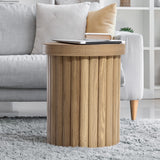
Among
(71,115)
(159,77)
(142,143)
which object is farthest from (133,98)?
(159,77)

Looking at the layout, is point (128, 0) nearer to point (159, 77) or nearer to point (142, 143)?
point (159, 77)

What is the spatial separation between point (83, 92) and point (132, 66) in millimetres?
1013

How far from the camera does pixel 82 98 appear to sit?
2229 mm

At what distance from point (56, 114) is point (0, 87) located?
0.90 m

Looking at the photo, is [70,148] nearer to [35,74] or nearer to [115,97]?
[115,97]

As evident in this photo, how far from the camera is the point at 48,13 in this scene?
3654mm

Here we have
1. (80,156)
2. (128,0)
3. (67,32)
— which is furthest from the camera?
(128,0)

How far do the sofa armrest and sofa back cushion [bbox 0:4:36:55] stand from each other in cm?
91

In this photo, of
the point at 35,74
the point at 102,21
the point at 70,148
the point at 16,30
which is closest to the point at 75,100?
the point at 70,148

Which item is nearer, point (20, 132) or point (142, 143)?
point (142, 143)

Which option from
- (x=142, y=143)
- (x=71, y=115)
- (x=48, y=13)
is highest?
(x=48, y=13)

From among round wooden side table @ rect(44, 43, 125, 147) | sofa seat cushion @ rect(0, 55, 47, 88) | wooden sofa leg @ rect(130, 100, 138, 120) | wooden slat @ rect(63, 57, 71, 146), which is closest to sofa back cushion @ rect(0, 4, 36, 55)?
sofa seat cushion @ rect(0, 55, 47, 88)

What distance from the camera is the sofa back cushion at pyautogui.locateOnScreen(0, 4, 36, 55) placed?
3648mm

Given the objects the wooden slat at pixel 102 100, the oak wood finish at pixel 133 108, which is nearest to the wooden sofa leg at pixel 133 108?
the oak wood finish at pixel 133 108
